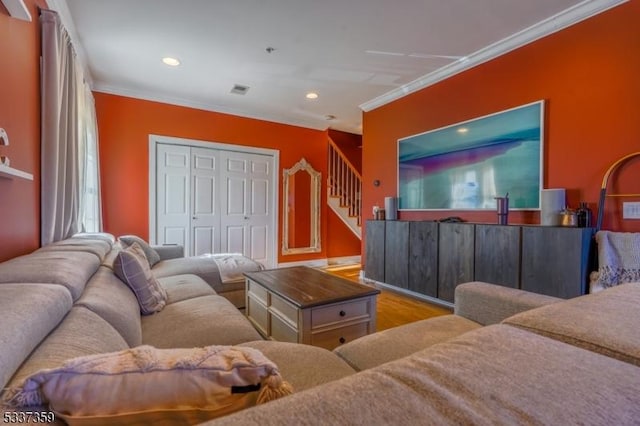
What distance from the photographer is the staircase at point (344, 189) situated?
5.88 m

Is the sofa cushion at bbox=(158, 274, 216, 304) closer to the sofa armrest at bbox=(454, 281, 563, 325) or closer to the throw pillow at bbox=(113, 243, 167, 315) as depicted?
the throw pillow at bbox=(113, 243, 167, 315)

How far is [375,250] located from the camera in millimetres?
3893

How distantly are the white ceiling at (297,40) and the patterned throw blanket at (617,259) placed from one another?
1.73m

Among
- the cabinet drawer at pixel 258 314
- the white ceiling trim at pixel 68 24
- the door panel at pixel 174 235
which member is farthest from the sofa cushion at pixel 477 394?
the door panel at pixel 174 235

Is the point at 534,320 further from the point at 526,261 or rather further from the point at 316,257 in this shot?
the point at 316,257

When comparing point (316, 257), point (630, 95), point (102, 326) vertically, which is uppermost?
point (630, 95)

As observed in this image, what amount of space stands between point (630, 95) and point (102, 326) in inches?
135

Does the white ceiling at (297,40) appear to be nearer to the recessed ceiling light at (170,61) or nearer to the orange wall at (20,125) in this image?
the recessed ceiling light at (170,61)

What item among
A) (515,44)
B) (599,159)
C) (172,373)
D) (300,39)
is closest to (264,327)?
(172,373)

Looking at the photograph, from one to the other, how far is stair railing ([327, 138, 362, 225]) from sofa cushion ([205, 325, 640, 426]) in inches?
206

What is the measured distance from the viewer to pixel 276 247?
524cm

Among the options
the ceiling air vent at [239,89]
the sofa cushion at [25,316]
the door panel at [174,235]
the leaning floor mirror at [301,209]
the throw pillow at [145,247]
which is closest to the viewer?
the sofa cushion at [25,316]

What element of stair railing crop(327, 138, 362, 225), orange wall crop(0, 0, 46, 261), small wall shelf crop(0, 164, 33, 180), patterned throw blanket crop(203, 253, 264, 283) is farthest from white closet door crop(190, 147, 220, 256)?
small wall shelf crop(0, 164, 33, 180)

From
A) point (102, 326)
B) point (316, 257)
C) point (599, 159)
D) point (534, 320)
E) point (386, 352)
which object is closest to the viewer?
point (534, 320)
